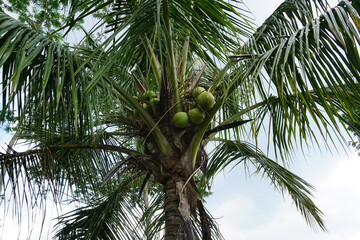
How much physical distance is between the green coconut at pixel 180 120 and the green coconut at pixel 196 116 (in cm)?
3

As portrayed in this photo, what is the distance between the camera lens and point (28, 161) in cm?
301

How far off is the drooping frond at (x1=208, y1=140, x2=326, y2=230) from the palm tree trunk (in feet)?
4.17

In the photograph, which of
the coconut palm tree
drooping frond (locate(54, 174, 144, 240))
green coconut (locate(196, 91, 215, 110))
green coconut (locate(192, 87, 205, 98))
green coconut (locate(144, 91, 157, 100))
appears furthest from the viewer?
drooping frond (locate(54, 174, 144, 240))

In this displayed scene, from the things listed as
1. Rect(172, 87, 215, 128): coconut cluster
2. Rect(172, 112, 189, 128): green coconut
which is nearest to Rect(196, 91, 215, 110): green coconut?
Rect(172, 87, 215, 128): coconut cluster

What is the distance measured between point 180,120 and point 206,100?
225mm

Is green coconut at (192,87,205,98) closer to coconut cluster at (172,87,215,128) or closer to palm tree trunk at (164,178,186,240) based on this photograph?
coconut cluster at (172,87,215,128)

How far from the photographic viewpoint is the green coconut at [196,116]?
290cm

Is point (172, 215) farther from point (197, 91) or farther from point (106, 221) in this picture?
point (106, 221)

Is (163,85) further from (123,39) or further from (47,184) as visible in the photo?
(47,184)

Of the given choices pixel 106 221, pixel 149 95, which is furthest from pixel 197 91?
pixel 106 221

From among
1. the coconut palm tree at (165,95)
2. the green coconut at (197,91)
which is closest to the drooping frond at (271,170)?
the coconut palm tree at (165,95)

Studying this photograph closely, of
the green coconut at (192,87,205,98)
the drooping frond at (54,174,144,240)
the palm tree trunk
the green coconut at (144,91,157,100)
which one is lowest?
the palm tree trunk

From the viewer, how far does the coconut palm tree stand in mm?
2338

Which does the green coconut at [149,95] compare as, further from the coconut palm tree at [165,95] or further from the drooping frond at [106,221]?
the drooping frond at [106,221]
